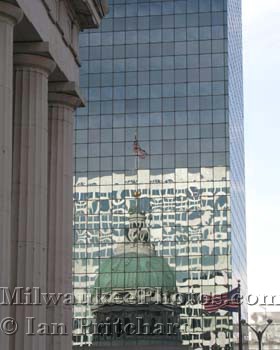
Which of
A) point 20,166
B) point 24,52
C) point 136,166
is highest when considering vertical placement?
point 136,166

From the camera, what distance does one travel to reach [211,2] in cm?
13388

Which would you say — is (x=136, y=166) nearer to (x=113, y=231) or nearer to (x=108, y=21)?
Result: (x=113, y=231)

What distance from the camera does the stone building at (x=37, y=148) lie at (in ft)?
95.9

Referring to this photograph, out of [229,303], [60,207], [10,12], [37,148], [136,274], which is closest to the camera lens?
[10,12]

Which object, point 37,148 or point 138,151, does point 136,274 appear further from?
point 37,148

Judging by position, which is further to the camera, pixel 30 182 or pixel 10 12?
pixel 30 182

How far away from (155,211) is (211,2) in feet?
92.7

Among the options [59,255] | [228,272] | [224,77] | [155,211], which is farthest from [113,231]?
[59,255]

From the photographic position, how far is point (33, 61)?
33.7 metres

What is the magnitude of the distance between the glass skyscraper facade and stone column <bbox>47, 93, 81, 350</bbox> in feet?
294

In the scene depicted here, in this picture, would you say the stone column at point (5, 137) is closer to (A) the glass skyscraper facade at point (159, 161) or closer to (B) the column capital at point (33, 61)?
(B) the column capital at point (33, 61)

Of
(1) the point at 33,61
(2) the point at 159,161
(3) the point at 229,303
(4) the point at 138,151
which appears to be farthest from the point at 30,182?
(2) the point at 159,161

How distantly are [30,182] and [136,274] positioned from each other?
319 feet

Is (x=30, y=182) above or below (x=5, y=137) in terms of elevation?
below
